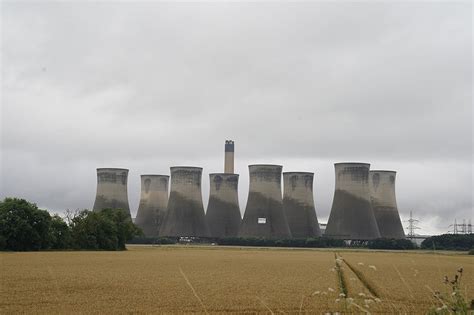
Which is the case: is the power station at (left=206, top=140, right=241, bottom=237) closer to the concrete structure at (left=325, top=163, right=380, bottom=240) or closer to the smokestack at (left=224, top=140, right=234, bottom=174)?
the smokestack at (left=224, top=140, right=234, bottom=174)

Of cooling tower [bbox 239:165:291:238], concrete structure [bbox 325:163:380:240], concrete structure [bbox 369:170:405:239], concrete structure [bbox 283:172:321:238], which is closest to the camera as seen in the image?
concrete structure [bbox 325:163:380:240]

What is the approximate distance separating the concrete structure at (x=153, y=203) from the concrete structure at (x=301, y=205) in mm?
10334

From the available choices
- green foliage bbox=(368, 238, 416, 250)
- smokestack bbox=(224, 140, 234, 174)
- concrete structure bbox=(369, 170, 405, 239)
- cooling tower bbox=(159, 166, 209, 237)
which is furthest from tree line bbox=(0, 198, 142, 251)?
concrete structure bbox=(369, 170, 405, 239)

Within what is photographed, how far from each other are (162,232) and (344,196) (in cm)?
1458

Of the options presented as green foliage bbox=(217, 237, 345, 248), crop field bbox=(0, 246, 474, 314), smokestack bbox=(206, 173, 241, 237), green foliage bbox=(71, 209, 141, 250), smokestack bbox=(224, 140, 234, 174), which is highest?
smokestack bbox=(224, 140, 234, 174)

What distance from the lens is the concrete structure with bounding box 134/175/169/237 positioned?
177 feet

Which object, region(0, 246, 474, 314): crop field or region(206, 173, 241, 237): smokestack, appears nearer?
region(0, 246, 474, 314): crop field

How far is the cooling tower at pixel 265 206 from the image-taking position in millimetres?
49000

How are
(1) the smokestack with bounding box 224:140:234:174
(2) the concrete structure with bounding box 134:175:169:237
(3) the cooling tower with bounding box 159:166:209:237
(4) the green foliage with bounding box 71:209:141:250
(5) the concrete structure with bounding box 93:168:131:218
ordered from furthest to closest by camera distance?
(1) the smokestack with bounding box 224:140:234:174 < (2) the concrete structure with bounding box 134:175:169:237 < (5) the concrete structure with bounding box 93:168:131:218 < (3) the cooling tower with bounding box 159:166:209:237 < (4) the green foliage with bounding box 71:209:141:250

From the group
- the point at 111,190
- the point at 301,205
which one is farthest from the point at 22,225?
the point at 301,205

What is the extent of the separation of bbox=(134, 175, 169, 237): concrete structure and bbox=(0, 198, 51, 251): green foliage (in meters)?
24.5

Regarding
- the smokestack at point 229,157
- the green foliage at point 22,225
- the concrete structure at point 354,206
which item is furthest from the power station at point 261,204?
the green foliage at point 22,225

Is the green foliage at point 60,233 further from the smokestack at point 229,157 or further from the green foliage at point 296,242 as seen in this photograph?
the smokestack at point 229,157

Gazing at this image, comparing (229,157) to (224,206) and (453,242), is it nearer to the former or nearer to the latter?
(224,206)
